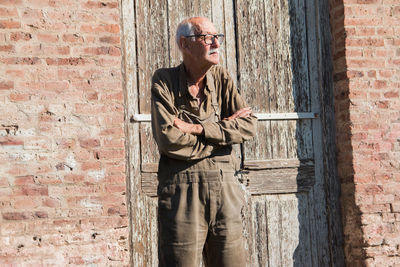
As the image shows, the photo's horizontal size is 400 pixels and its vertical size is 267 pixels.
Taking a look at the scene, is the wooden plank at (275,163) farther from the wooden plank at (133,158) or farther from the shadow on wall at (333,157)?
the wooden plank at (133,158)

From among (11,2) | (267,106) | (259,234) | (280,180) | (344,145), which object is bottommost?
(259,234)

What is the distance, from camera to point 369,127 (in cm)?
491

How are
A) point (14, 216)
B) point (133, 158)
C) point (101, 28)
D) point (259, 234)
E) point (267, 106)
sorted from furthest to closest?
point (267, 106), point (259, 234), point (133, 158), point (101, 28), point (14, 216)

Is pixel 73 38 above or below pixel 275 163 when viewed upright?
above

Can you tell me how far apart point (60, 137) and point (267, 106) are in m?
1.81

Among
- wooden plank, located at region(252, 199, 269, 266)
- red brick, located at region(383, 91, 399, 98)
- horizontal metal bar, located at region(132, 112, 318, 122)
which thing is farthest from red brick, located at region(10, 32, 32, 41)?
red brick, located at region(383, 91, 399, 98)

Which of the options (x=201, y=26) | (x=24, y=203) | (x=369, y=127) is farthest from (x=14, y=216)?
(x=369, y=127)

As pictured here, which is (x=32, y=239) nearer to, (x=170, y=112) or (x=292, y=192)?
(x=170, y=112)

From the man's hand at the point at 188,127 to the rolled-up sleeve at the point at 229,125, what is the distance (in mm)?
34

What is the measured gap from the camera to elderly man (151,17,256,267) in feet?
10.7

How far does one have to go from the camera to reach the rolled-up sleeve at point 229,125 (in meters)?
3.35

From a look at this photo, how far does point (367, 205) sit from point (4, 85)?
3045mm

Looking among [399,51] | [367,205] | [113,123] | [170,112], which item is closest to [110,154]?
[113,123]

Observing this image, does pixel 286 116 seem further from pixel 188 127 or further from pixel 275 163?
pixel 188 127
